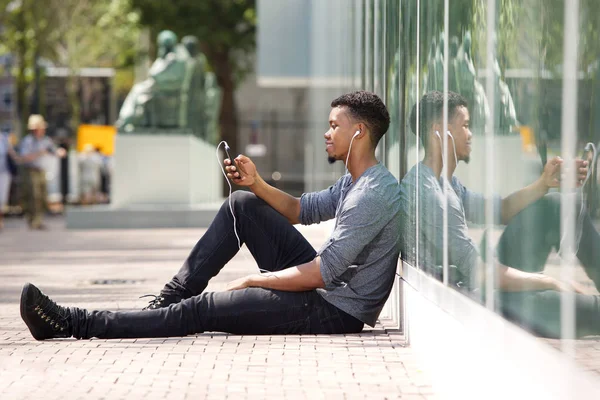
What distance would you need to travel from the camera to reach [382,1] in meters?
9.69

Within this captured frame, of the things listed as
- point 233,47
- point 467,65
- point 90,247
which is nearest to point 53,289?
point 467,65

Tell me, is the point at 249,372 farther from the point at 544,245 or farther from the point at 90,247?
the point at 90,247

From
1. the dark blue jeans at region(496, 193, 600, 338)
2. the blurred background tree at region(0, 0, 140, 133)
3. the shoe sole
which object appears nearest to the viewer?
the dark blue jeans at region(496, 193, 600, 338)

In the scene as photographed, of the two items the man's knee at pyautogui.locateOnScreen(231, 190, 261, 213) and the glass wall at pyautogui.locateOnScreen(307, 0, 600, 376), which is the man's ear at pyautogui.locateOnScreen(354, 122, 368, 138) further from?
the man's knee at pyautogui.locateOnScreen(231, 190, 261, 213)

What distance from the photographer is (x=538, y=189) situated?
3.72 metres

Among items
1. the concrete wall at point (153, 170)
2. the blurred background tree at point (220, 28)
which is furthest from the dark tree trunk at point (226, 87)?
the concrete wall at point (153, 170)

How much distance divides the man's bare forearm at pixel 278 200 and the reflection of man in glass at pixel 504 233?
0.57 meters

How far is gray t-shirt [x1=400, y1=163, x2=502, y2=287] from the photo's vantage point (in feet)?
16.3

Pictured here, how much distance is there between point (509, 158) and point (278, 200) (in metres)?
2.55

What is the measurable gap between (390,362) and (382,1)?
441cm

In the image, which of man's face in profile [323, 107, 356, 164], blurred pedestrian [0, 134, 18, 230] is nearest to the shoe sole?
man's face in profile [323, 107, 356, 164]

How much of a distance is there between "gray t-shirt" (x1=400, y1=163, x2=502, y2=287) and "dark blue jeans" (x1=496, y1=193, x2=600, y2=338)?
26 centimetres

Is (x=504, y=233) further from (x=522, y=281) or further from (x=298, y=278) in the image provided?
(x=298, y=278)

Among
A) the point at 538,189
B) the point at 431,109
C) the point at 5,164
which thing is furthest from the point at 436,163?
the point at 5,164
